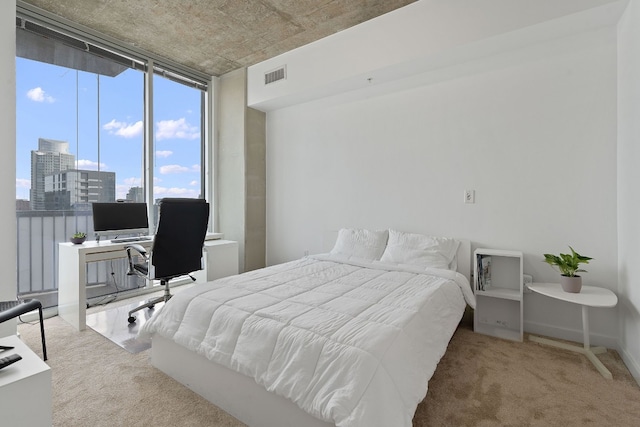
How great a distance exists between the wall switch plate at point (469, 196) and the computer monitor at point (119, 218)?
3.45m

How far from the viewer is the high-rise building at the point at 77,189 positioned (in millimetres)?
3127

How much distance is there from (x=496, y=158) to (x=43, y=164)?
14.4 feet

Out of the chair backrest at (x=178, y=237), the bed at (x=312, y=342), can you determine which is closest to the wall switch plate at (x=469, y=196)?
the bed at (x=312, y=342)

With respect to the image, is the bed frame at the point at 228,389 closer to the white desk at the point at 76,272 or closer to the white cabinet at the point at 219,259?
the white desk at the point at 76,272

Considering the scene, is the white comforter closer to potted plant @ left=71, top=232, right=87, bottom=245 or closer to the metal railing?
potted plant @ left=71, top=232, right=87, bottom=245

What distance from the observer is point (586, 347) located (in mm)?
2238

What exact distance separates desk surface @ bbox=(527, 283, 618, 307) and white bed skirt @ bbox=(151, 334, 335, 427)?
6.21 feet

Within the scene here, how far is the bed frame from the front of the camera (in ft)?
4.69

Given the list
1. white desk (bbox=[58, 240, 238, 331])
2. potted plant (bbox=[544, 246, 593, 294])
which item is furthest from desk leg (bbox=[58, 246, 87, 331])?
potted plant (bbox=[544, 246, 593, 294])

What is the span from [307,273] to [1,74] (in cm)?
274

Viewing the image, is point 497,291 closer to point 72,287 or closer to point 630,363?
point 630,363

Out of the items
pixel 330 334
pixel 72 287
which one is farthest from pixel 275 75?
pixel 330 334

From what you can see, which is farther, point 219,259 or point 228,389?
point 219,259

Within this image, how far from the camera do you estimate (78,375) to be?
6.62ft
